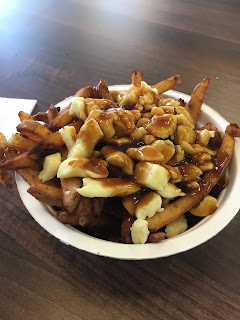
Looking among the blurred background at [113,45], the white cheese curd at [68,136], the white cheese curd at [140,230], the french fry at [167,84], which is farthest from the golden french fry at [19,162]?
the blurred background at [113,45]

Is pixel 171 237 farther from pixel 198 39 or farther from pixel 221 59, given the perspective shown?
pixel 198 39

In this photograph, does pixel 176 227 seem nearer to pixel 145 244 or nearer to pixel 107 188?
pixel 145 244

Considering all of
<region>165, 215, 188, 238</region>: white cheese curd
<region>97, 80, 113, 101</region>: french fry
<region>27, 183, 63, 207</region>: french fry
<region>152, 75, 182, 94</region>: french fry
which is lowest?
<region>165, 215, 188, 238</region>: white cheese curd

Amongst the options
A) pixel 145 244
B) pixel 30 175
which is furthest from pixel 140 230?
pixel 30 175

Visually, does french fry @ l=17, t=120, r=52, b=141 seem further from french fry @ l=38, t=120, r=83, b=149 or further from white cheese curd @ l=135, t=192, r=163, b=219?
white cheese curd @ l=135, t=192, r=163, b=219

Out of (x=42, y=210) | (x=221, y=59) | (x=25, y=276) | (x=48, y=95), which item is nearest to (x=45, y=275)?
(x=25, y=276)

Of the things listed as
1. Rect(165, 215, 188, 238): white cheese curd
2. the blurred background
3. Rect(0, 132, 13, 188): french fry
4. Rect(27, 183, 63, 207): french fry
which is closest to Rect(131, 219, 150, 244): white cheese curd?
Rect(165, 215, 188, 238): white cheese curd
